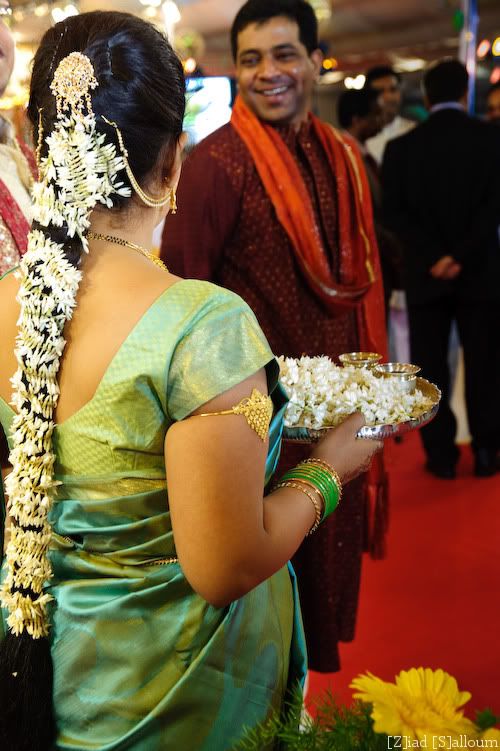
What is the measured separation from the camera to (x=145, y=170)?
1053mm

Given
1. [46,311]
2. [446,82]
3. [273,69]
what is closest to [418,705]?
[46,311]

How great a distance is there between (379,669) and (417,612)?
0.37 metres

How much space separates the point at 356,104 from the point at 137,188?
3858mm

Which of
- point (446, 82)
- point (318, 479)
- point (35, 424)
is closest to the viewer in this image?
point (35, 424)

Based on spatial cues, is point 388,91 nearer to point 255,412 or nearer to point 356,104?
point 356,104

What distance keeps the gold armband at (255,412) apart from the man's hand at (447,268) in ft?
10.2

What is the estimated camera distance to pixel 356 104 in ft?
15.1

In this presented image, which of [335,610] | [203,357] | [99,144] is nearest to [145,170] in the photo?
[99,144]

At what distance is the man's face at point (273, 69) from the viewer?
7.27ft

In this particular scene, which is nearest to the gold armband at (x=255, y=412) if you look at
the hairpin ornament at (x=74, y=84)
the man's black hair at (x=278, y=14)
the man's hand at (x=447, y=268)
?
the hairpin ornament at (x=74, y=84)

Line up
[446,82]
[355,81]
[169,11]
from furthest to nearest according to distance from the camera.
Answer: [355,81]
[169,11]
[446,82]

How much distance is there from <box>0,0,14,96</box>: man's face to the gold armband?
112 centimetres

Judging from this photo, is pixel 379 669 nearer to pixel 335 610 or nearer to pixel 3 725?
pixel 335 610

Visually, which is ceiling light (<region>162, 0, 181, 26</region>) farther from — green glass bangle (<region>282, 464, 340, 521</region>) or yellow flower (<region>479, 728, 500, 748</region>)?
yellow flower (<region>479, 728, 500, 748</region>)
